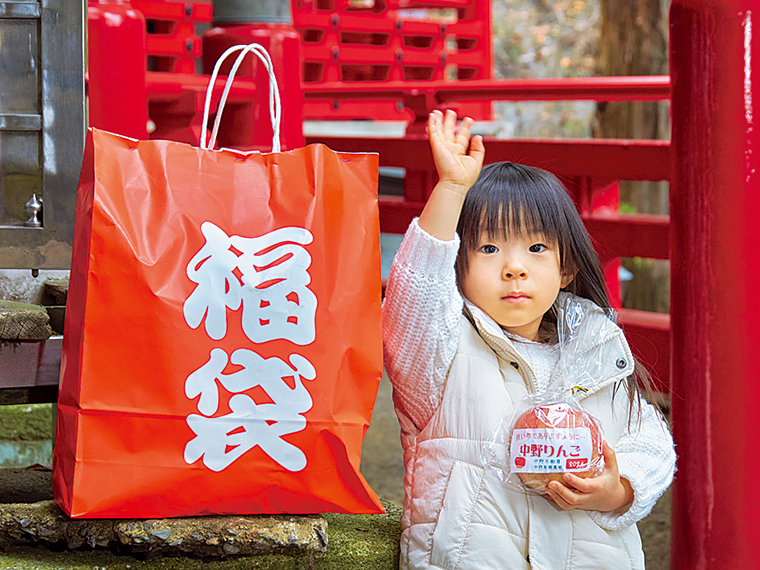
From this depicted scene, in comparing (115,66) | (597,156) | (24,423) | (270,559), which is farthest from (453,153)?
(597,156)

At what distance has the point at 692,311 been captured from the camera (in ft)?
5.90

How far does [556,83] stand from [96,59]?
6.67 feet

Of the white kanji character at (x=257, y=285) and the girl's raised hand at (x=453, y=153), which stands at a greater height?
the girl's raised hand at (x=453, y=153)

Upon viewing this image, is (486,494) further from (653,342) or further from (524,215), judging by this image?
(653,342)

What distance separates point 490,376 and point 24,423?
152cm

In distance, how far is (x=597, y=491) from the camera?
146 cm

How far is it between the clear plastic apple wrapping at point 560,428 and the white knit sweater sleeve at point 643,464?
3.7 inches

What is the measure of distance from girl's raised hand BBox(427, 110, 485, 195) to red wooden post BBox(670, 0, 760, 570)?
565mm

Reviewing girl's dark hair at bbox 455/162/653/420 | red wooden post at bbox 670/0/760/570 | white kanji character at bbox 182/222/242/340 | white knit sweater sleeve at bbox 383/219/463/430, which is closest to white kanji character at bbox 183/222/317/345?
white kanji character at bbox 182/222/242/340

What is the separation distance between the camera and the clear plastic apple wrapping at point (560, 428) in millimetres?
1421

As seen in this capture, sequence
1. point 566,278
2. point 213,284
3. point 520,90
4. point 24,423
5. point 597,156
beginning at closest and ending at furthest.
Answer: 1. point 213,284
2. point 566,278
3. point 24,423
4. point 597,156
5. point 520,90

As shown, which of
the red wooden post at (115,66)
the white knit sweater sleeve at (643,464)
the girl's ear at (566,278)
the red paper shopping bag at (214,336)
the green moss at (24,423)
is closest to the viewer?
the red paper shopping bag at (214,336)

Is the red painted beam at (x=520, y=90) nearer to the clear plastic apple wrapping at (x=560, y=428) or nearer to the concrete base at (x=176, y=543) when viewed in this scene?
the clear plastic apple wrapping at (x=560, y=428)

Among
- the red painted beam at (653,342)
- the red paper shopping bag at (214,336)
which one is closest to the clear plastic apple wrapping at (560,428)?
the red paper shopping bag at (214,336)
